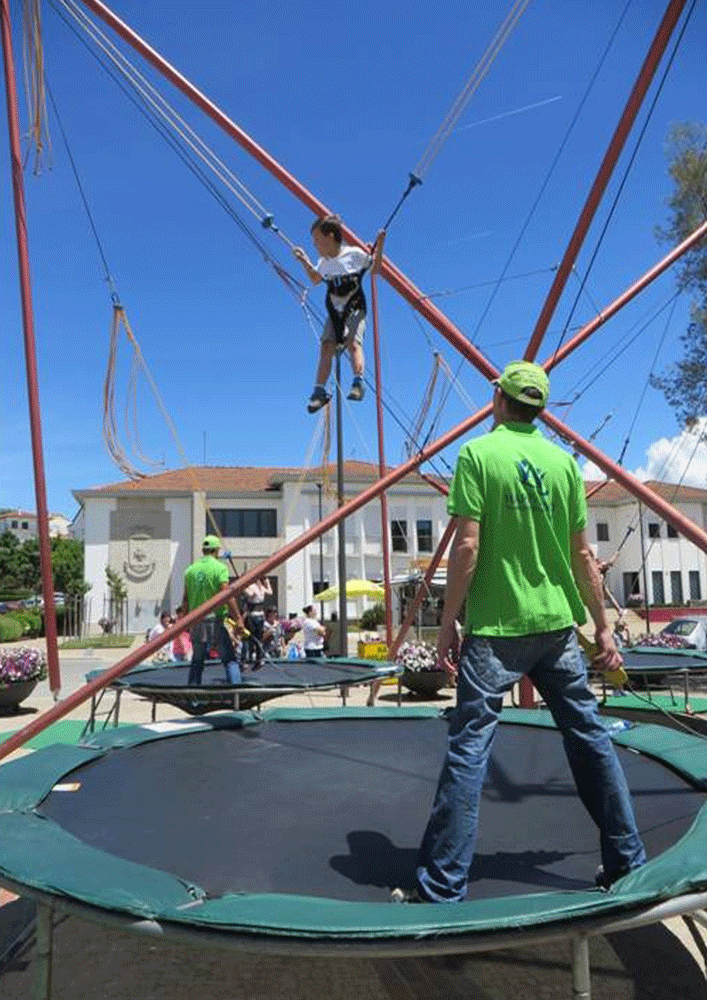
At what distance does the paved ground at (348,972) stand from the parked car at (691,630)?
10.8 metres

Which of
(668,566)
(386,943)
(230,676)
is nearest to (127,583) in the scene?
(668,566)

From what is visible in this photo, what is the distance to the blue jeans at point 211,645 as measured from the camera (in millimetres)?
6012

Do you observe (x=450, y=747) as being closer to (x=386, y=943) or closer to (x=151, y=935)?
(x=386, y=943)

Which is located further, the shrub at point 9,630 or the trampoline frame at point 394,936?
the shrub at point 9,630

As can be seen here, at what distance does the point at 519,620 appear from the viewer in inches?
83.2

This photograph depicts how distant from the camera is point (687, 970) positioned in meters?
2.66

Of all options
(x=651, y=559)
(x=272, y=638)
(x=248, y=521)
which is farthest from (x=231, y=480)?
(x=272, y=638)

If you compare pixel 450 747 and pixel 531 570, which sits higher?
pixel 531 570

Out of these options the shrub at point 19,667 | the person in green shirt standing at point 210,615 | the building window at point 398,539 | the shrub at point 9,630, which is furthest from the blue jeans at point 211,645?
the building window at point 398,539

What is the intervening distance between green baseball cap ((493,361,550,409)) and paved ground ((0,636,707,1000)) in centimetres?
162

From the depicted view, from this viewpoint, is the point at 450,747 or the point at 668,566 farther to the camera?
the point at 668,566

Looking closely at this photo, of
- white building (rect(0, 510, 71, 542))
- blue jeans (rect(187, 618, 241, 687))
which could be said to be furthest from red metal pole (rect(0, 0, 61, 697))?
white building (rect(0, 510, 71, 542))

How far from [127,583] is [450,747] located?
1267 inches

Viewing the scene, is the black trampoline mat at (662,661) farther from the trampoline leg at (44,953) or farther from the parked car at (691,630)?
the trampoline leg at (44,953)
